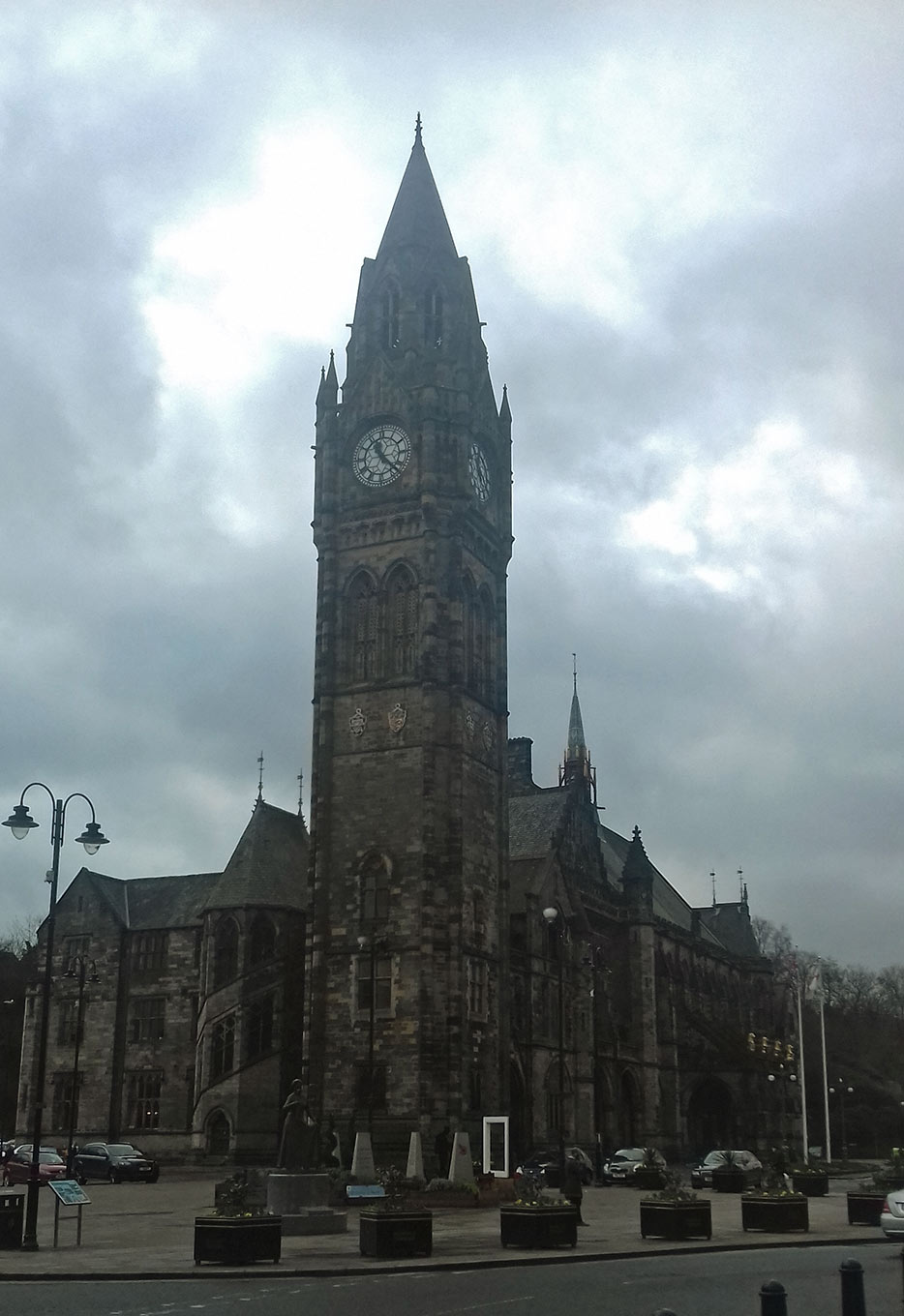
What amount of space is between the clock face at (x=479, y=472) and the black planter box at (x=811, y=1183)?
32.9 meters

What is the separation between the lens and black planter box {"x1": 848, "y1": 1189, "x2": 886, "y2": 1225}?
31.2 meters

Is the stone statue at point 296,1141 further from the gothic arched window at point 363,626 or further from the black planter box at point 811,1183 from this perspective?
the gothic arched window at point 363,626

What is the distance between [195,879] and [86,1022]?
29.3 ft

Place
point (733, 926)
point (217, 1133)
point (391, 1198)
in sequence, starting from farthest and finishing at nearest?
1. point (733, 926)
2. point (217, 1133)
3. point (391, 1198)

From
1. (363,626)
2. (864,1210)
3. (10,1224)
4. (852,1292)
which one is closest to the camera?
(852,1292)

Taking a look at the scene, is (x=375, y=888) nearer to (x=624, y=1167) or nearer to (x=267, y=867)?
(x=267, y=867)

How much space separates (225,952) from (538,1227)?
133 ft

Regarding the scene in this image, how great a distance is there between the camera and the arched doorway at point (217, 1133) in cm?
5997

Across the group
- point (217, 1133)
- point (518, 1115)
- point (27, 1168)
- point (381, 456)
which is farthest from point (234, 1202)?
point (381, 456)

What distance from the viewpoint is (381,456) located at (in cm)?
6319

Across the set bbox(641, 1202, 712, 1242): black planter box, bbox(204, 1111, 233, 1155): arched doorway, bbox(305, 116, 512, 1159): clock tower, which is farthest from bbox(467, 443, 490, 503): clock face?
bbox(641, 1202, 712, 1242): black planter box

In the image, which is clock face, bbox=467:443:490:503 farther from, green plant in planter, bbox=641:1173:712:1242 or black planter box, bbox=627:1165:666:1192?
green plant in planter, bbox=641:1173:712:1242

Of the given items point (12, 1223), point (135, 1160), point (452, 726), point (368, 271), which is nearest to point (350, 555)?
point (452, 726)

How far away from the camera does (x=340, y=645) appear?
201 ft
